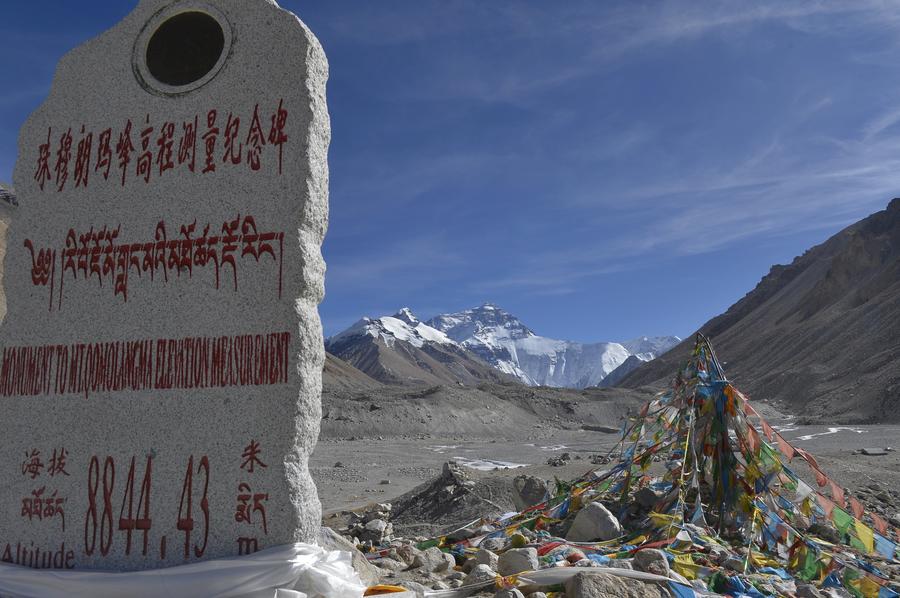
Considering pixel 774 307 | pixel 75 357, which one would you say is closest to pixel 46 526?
pixel 75 357

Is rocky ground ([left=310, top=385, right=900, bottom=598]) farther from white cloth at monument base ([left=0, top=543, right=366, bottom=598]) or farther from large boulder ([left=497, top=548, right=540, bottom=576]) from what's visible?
white cloth at monument base ([left=0, top=543, right=366, bottom=598])

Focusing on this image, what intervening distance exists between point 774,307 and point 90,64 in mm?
97513

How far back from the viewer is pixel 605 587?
3.94 metres

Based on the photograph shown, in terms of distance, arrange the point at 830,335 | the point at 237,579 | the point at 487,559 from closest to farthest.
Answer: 1. the point at 237,579
2. the point at 487,559
3. the point at 830,335

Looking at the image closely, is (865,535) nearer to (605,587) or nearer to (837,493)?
(837,493)

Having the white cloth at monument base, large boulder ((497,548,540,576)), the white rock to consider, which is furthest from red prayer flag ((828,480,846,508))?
the white cloth at monument base

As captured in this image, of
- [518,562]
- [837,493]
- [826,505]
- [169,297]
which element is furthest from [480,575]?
[837,493]

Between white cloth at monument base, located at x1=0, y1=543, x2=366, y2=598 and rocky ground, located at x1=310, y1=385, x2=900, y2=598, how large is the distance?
2.38 feet

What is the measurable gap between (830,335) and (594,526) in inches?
2428

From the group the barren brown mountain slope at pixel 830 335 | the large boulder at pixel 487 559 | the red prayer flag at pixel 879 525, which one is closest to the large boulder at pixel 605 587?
the large boulder at pixel 487 559

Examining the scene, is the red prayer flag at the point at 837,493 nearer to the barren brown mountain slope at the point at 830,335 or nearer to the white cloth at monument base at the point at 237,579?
the white cloth at monument base at the point at 237,579

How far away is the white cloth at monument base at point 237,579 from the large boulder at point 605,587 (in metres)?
1.25

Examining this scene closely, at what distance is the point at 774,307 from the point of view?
298ft

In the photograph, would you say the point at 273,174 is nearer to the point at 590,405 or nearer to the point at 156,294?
the point at 156,294
